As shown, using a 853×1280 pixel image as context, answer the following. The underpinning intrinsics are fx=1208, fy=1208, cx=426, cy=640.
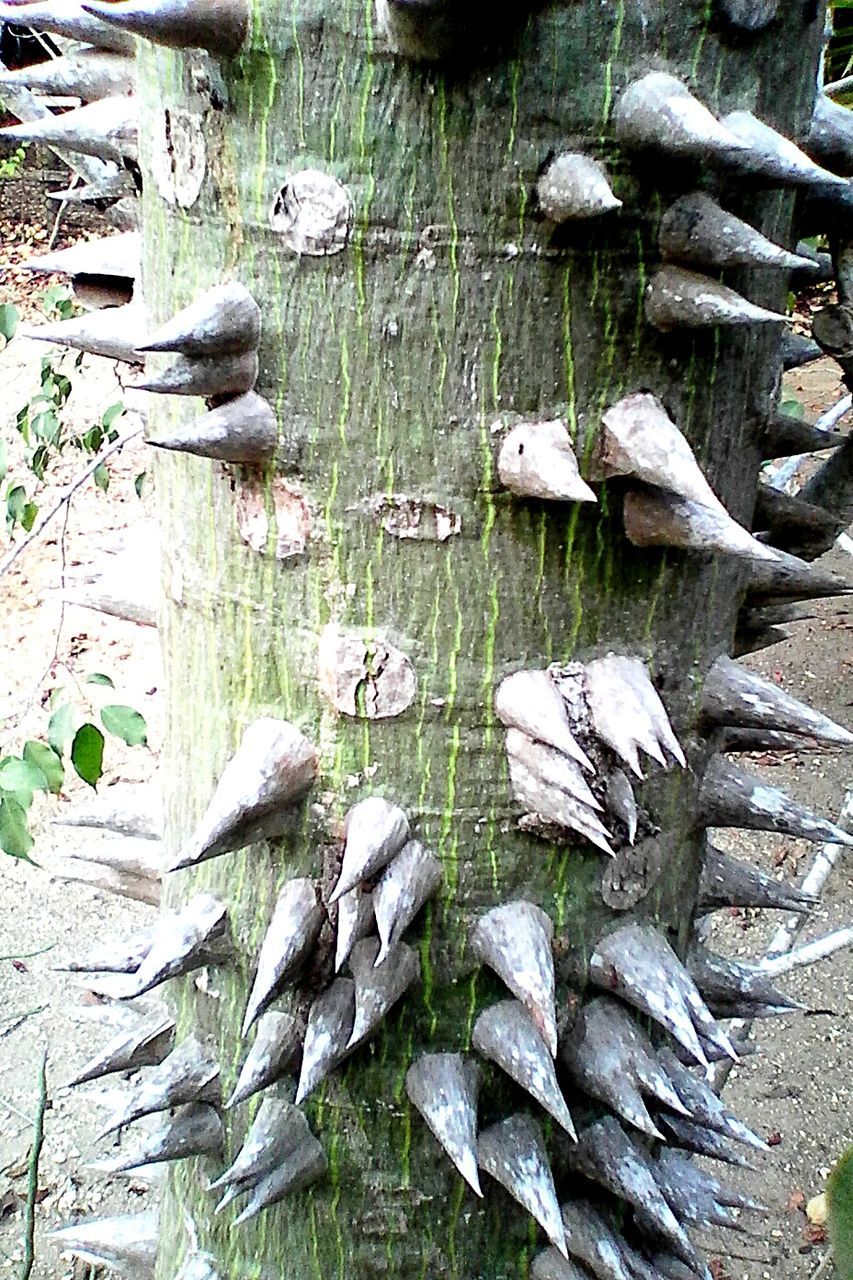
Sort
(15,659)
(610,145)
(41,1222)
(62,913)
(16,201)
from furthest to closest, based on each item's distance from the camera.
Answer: (16,201) < (15,659) < (62,913) < (41,1222) < (610,145)

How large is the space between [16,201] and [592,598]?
6145 mm

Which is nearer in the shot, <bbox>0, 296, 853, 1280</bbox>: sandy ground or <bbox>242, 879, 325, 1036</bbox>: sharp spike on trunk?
<bbox>242, 879, 325, 1036</bbox>: sharp spike on trunk

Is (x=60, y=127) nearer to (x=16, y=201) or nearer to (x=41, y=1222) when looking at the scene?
(x=41, y=1222)

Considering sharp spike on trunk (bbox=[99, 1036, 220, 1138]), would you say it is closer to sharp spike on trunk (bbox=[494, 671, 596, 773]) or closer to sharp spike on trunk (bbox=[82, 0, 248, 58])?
sharp spike on trunk (bbox=[494, 671, 596, 773])

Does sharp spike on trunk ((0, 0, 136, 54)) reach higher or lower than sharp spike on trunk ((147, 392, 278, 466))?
higher

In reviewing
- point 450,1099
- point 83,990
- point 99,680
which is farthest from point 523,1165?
point 83,990

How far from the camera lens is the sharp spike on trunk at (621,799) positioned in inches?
23.1

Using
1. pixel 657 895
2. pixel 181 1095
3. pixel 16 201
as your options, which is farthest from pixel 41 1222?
pixel 16 201

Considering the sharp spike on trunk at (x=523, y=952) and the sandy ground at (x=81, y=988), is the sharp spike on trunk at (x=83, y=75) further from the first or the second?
the sharp spike on trunk at (x=523, y=952)

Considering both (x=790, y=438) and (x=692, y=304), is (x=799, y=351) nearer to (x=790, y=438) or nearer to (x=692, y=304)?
(x=790, y=438)

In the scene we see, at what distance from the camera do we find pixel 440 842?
1.98 ft

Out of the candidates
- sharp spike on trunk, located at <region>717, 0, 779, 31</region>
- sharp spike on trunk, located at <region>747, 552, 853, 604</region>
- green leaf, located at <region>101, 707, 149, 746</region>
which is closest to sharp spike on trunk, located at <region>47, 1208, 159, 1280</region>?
green leaf, located at <region>101, 707, 149, 746</region>

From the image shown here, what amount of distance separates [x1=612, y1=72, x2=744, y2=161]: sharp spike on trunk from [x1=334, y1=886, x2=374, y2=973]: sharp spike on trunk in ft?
1.16

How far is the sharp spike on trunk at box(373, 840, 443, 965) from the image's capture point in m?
0.56
